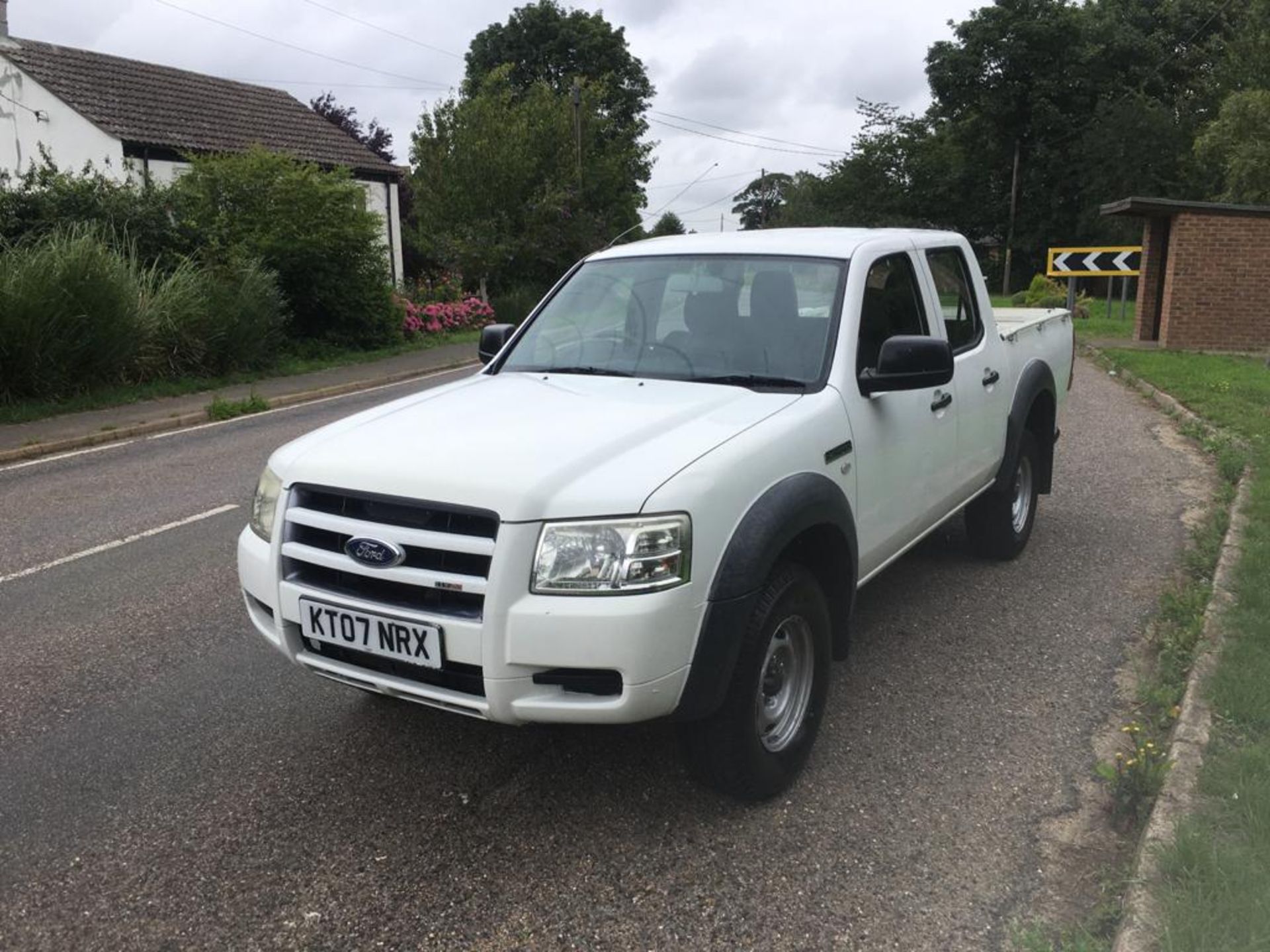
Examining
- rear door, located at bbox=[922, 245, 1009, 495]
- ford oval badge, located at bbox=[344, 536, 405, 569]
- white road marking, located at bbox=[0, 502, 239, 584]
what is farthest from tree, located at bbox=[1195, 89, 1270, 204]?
ford oval badge, located at bbox=[344, 536, 405, 569]

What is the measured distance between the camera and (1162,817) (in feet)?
10.3

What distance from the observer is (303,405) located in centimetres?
1458

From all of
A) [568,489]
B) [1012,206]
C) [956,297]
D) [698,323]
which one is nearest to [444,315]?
[956,297]

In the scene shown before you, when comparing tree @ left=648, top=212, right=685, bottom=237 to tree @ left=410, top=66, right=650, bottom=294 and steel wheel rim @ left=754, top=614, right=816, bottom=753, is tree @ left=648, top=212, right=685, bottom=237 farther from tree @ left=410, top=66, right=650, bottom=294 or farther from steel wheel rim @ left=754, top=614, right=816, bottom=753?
steel wheel rim @ left=754, top=614, right=816, bottom=753

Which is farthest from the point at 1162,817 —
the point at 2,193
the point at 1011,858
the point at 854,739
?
the point at 2,193

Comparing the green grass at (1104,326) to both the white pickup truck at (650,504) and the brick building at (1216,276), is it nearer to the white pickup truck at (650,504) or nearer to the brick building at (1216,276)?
the brick building at (1216,276)

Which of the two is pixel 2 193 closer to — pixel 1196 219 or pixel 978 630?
pixel 978 630

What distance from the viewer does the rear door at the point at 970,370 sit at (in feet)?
16.1

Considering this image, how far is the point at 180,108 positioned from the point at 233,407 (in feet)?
55.7

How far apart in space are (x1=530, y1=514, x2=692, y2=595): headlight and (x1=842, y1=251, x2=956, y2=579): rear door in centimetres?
121

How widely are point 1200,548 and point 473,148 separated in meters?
25.7

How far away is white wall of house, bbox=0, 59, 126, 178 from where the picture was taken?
79.5 feet

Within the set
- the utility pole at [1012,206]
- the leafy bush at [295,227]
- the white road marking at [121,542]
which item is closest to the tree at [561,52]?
the utility pole at [1012,206]

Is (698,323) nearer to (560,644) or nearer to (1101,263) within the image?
(560,644)
